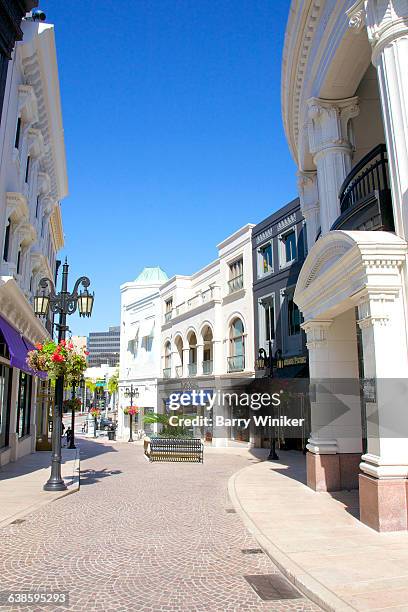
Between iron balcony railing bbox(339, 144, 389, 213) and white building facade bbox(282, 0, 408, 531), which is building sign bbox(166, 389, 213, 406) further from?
iron balcony railing bbox(339, 144, 389, 213)

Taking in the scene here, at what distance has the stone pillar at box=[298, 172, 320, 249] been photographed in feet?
48.8

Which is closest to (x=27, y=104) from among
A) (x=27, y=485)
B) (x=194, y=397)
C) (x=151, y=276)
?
(x=27, y=485)

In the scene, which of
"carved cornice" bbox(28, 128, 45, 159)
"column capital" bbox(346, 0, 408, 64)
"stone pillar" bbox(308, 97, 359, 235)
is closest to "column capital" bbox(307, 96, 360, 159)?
"stone pillar" bbox(308, 97, 359, 235)

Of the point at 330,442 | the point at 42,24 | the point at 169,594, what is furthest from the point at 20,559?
the point at 42,24

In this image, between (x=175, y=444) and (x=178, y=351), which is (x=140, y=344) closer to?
(x=178, y=351)

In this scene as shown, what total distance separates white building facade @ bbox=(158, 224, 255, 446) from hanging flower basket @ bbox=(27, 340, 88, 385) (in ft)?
53.2

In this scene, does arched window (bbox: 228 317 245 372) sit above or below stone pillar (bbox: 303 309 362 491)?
above

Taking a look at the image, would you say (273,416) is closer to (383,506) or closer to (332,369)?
(332,369)

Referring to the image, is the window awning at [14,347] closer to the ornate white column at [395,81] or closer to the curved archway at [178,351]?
the ornate white column at [395,81]

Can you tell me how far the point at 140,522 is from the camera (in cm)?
851

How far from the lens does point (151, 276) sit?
4659cm

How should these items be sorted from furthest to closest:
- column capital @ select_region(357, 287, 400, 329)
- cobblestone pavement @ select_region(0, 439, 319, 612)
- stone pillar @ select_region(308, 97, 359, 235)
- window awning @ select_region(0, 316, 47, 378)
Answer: window awning @ select_region(0, 316, 47, 378)
stone pillar @ select_region(308, 97, 359, 235)
column capital @ select_region(357, 287, 400, 329)
cobblestone pavement @ select_region(0, 439, 319, 612)

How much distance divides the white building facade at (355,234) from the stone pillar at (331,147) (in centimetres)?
3

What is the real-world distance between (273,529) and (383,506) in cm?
182
